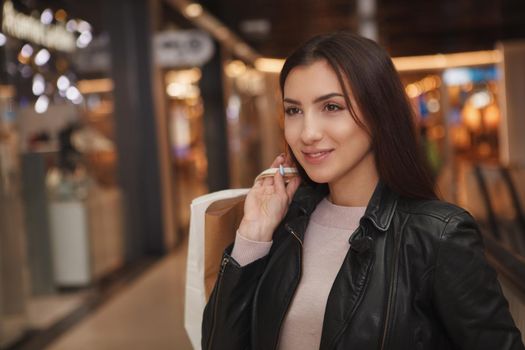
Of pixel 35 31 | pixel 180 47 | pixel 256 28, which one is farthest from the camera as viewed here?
pixel 256 28

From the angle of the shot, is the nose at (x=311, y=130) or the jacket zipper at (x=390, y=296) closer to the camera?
the jacket zipper at (x=390, y=296)

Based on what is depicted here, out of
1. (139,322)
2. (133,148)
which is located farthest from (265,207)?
(133,148)

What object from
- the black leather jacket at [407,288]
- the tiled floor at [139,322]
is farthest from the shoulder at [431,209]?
the tiled floor at [139,322]

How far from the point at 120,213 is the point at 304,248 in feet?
17.9

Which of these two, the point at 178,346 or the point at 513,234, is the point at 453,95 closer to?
the point at 513,234

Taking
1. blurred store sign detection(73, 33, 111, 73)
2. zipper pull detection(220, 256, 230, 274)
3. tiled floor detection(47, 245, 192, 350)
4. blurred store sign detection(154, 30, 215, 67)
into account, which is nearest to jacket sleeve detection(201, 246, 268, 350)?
zipper pull detection(220, 256, 230, 274)

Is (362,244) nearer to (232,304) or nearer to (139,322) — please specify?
(232,304)

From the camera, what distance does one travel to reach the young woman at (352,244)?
1.26 m

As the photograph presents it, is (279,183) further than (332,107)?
Yes

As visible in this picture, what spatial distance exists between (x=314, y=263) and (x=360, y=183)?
0.21 metres

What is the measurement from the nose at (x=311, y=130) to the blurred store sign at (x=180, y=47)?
628 centimetres

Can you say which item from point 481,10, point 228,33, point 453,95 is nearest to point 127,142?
point 228,33

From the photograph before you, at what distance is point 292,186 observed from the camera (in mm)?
1621

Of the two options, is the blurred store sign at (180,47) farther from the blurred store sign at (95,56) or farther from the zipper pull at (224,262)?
the zipper pull at (224,262)
